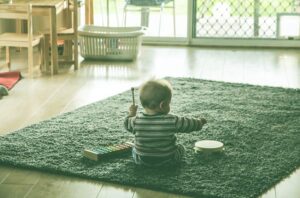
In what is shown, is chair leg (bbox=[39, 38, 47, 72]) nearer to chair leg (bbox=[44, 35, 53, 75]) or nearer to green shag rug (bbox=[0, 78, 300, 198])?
chair leg (bbox=[44, 35, 53, 75])

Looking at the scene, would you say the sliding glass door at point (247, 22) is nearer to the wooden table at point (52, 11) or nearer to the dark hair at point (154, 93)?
the wooden table at point (52, 11)

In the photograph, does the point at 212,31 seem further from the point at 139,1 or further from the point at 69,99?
the point at 69,99

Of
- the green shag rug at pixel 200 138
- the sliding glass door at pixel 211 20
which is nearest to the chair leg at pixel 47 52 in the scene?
the green shag rug at pixel 200 138

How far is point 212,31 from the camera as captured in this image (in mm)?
6258

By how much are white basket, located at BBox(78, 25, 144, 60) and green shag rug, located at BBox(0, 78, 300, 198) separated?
3.80ft

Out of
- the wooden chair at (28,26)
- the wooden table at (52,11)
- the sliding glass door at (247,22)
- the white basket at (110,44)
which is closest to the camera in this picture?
the wooden chair at (28,26)

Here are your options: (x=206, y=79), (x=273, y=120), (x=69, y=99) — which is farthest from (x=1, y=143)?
(x=206, y=79)

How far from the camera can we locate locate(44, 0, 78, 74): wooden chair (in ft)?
16.6

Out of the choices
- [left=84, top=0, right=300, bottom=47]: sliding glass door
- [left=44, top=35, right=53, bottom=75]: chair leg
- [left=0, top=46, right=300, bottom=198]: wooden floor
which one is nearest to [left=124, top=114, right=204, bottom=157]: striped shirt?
[left=0, top=46, right=300, bottom=198]: wooden floor

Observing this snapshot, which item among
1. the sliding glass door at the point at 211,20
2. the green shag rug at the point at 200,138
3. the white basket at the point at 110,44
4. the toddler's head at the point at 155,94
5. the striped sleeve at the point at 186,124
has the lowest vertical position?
the green shag rug at the point at 200,138

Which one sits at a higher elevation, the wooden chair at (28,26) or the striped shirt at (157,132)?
the wooden chair at (28,26)

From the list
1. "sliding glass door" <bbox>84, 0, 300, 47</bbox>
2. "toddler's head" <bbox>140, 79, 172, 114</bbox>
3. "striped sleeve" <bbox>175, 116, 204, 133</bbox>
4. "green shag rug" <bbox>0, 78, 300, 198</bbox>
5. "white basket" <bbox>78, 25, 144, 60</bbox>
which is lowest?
"green shag rug" <bbox>0, 78, 300, 198</bbox>

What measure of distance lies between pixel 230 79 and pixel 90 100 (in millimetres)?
1156

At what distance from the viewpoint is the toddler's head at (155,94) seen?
2.76 meters
